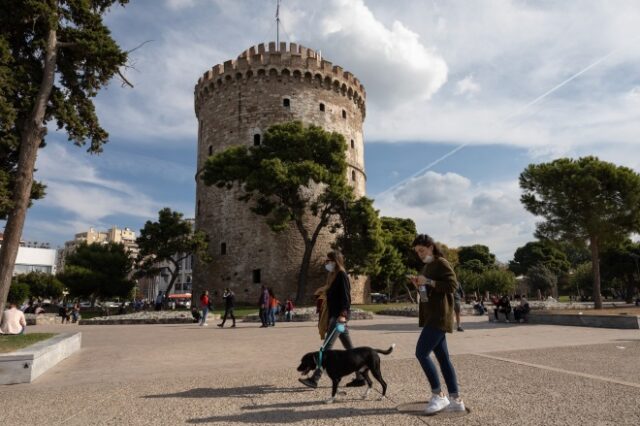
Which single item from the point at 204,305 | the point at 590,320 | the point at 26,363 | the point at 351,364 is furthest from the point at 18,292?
the point at 351,364

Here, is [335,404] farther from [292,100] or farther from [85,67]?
[292,100]

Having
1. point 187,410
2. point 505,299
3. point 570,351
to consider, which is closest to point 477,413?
point 187,410

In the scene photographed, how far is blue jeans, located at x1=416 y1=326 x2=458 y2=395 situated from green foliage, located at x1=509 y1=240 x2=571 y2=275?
237ft

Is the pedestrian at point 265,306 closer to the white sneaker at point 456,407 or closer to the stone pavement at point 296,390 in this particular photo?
the stone pavement at point 296,390

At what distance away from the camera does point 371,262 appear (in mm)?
26578

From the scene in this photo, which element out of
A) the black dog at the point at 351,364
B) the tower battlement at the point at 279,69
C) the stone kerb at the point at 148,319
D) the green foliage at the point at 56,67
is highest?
the tower battlement at the point at 279,69

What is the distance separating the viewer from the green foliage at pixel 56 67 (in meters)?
8.98

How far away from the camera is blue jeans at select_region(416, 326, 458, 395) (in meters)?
3.93

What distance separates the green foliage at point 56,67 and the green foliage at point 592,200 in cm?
1849

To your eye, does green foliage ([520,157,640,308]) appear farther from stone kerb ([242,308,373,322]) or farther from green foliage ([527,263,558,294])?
green foliage ([527,263,558,294])

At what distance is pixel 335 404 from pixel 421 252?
173 centimetres

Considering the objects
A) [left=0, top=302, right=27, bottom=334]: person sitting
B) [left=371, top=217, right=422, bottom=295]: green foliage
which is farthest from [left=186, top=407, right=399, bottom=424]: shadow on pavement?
[left=371, top=217, right=422, bottom=295]: green foliage

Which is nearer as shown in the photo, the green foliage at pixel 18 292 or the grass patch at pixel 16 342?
the grass patch at pixel 16 342

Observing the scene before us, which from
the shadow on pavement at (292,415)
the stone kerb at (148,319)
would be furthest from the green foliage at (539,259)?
the shadow on pavement at (292,415)
